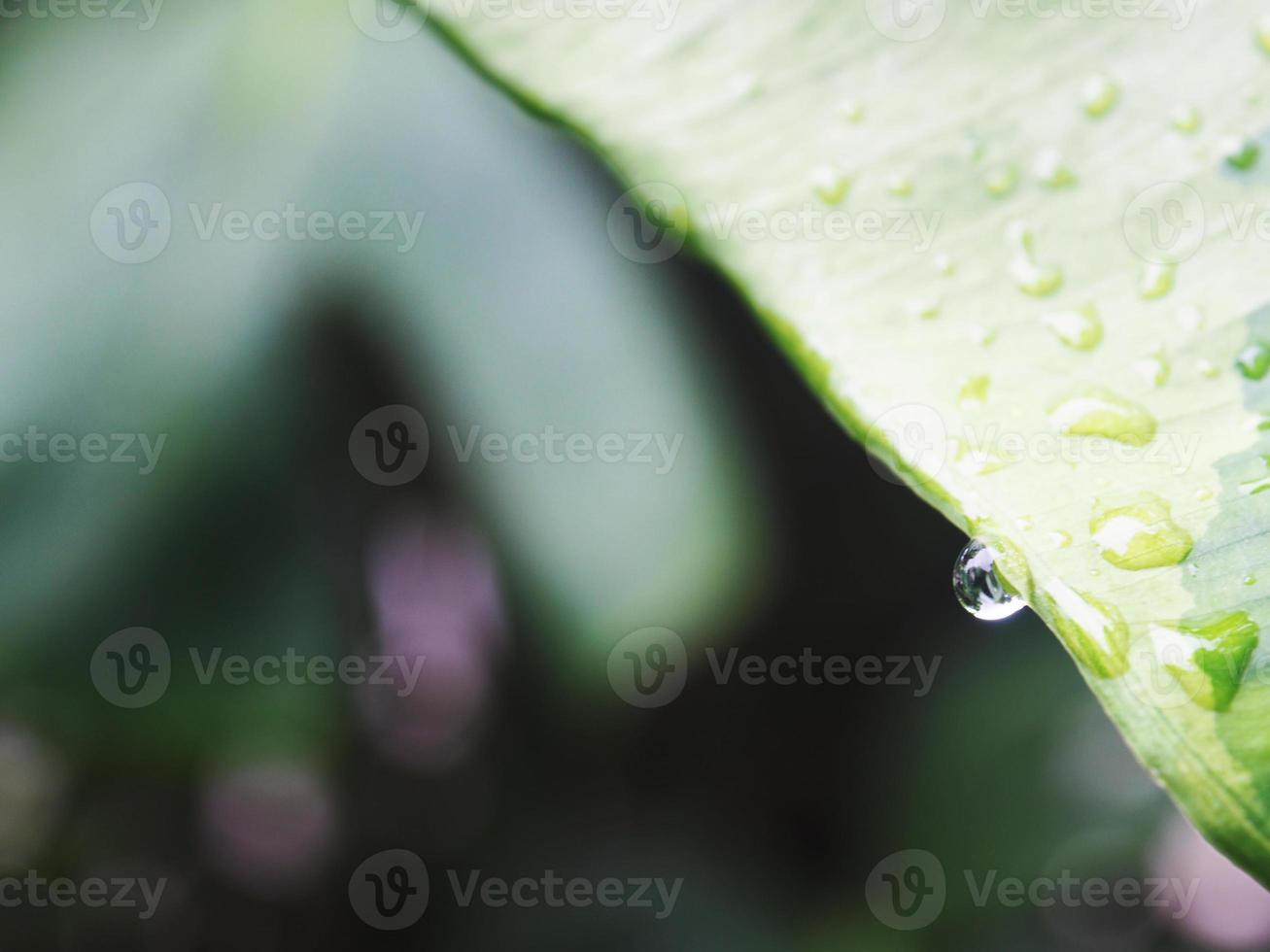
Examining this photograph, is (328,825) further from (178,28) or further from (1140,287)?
(1140,287)

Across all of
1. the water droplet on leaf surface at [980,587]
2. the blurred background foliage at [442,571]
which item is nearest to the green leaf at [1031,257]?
the water droplet on leaf surface at [980,587]

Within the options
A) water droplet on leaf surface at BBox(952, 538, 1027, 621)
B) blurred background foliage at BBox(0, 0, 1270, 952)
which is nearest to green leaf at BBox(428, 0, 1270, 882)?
water droplet on leaf surface at BBox(952, 538, 1027, 621)

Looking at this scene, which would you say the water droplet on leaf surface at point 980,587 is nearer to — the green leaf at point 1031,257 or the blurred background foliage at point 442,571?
the green leaf at point 1031,257

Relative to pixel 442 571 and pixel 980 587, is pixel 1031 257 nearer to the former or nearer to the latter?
pixel 980 587

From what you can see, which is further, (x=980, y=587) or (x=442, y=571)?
(x=442, y=571)

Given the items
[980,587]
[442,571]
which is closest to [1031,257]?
[980,587]

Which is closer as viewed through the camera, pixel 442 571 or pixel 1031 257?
pixel 1031 257
